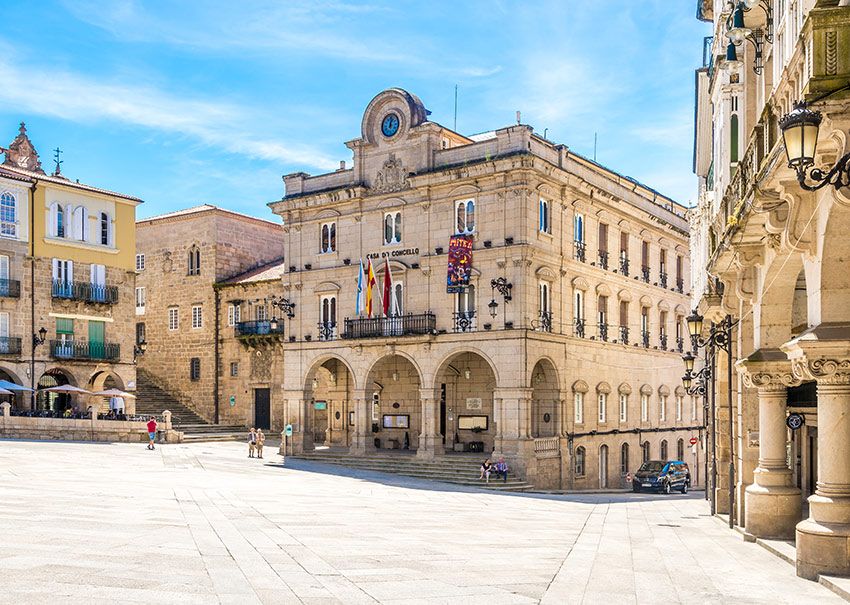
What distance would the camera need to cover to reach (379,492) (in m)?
27.5

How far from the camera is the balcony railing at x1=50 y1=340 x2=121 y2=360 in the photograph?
4631cm

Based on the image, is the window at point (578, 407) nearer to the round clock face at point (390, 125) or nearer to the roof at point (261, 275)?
the round clock face at point (390, 125)

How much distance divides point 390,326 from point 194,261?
20891 millimetres

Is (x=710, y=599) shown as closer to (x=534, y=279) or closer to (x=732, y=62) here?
(x=732, y=62)

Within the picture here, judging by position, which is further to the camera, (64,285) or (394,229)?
(64,285)

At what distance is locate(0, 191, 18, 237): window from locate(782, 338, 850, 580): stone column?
4195 cm

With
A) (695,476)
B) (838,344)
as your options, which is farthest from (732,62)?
(695,476)

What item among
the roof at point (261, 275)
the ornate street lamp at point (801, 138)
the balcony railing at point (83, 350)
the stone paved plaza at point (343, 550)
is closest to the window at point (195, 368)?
the roof at point (261, 275)

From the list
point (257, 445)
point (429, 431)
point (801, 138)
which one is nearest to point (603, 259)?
point (429, 431)

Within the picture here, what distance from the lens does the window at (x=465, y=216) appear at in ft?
121

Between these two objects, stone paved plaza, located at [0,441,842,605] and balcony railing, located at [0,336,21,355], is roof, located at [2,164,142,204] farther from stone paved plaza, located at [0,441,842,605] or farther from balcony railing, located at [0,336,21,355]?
stone paved plaza, located at [0,441,842,605]

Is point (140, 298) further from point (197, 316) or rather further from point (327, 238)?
point (327, 238)

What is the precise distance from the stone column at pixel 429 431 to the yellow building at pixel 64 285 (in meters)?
18.2

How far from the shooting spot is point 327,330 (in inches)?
1625
